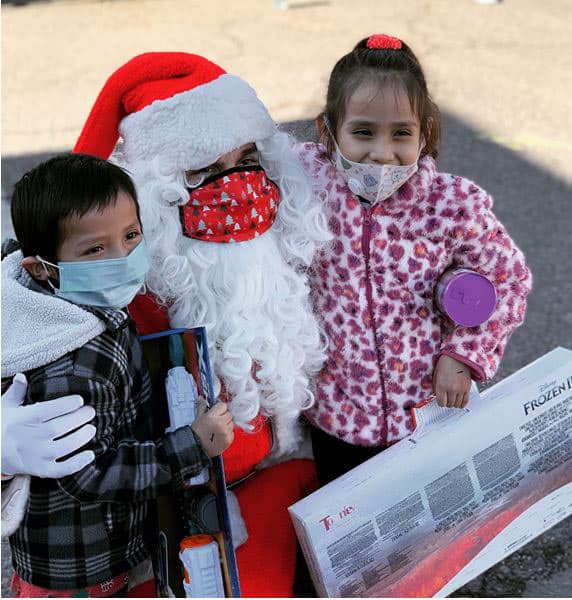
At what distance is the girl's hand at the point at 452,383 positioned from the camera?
5.94 feet

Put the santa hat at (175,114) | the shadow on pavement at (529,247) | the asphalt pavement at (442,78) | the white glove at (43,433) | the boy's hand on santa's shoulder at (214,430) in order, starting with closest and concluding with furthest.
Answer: the white glove at (43,433)
the boy's hand on santa's shoulder at (214,430)
the santa hat at (175,114)
the shadow on pavement at (529,247)
the asphalt pavement at (442,78)

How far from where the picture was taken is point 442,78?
232 inches

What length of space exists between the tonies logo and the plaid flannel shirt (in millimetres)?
274

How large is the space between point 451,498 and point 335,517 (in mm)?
281

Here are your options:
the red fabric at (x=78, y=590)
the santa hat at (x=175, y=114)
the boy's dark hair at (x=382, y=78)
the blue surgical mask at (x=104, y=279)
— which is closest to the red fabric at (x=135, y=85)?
Answer: the santa hat at (x=175, y=114)

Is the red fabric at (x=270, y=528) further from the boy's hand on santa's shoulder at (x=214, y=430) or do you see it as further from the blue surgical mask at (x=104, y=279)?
the blue surgical mask at (x=104, y=279)

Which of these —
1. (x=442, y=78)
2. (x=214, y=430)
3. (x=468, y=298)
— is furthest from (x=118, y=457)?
(x=442, y=78)

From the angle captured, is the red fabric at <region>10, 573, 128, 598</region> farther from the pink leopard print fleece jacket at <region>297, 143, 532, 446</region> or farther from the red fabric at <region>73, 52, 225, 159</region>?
the red fabric at <region>73, 52, 225, 159</region>

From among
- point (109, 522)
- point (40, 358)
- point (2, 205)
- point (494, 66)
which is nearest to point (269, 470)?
point (109, 522)

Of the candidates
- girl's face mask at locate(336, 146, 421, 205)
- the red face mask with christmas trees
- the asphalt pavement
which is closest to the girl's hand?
girl's face mask at locate(336, 146, 421, 205)

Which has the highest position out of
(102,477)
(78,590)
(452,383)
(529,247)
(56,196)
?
(56,196)

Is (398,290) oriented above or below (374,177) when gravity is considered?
below

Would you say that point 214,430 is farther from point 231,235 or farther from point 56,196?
point 56,196

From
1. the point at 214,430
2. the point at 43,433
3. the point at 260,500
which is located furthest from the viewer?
the point at 260,500
